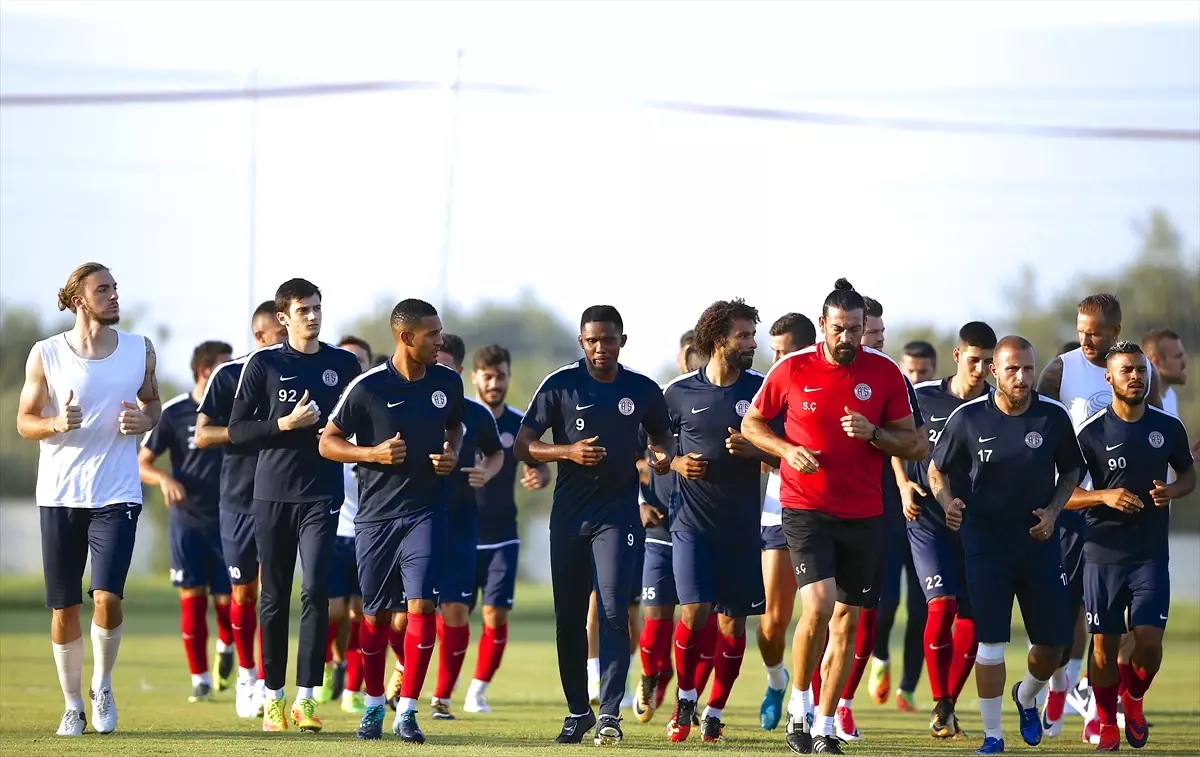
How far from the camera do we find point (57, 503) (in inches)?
362

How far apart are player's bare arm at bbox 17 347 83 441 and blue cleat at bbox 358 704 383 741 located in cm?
221

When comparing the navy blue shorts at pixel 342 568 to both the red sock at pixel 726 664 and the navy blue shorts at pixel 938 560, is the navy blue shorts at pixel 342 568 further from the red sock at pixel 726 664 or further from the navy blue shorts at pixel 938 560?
the navy blue shorts at pixel 938 560

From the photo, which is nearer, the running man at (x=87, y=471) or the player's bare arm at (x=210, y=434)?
the running man at (x=87, y=471)

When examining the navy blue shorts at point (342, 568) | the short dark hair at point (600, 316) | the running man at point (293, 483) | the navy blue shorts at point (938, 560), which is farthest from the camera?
Answer: the navy blue shorts at point (342, 568)

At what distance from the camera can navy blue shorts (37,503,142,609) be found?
9.15 m

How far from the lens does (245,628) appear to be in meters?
10.7

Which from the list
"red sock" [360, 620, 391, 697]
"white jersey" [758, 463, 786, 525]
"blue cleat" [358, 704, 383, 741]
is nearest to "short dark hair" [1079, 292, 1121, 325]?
"white jersey" [758, 463, 786, 525]

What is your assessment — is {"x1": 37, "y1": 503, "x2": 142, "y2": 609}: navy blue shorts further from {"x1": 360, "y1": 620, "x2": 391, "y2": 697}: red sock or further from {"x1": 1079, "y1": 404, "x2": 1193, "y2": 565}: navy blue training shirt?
{"x1": 1079, "y1": 404, "x2": 1193, "y2": 565}: navy blue training shirt

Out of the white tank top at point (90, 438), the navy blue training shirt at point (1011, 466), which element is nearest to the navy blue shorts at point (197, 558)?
the white tank top at point (90, 438)

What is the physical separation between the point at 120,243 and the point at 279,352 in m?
13.9

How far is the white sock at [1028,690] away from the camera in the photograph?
9633 mm

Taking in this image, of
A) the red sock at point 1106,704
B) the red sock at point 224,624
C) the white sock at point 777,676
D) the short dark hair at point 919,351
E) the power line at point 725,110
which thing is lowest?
the red sock at point 224,624

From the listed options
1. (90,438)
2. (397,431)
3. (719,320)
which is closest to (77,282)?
(90,438)

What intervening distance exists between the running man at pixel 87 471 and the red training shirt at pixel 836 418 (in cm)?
354
